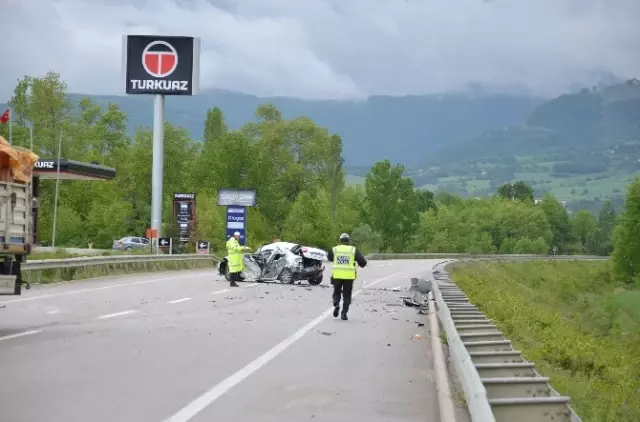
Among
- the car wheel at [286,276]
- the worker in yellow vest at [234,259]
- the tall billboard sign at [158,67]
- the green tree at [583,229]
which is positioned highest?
the tall billboard sign at [158,67]

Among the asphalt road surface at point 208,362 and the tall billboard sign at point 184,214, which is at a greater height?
the tall billboard sign at point 184,214

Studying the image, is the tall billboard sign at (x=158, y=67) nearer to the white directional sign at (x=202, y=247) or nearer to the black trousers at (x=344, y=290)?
the white directional sign at (x=202, y=247)

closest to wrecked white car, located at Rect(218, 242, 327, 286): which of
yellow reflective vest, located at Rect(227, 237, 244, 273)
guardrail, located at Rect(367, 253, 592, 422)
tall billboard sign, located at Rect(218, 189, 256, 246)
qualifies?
yellow reflective vest, located at Rect(227, 237, 244, 273)

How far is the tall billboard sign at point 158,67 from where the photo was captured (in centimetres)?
5391

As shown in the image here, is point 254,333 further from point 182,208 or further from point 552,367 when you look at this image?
point 182,208

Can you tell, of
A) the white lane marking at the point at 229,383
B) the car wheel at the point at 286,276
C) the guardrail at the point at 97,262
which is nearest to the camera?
the white lane marking at the point at 229,383

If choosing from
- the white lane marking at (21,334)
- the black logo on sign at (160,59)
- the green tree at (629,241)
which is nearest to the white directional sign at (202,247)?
the black logo on sign at (160,59)

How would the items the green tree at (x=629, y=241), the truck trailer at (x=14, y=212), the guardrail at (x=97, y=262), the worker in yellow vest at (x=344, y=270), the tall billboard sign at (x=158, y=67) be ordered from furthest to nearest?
1. the green tree at (x=629, y=241)
2. the tall billboard sign at (x=158, y=67)
3. the guardrail at (x=97, y=262)
4. the worker in yellow vest at (x=344, y=270)
5. the truck trailer at (x=14, y=212)

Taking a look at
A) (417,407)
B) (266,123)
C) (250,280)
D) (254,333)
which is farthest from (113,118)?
(417,407)

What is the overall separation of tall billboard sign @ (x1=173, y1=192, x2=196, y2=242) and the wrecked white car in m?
24.2

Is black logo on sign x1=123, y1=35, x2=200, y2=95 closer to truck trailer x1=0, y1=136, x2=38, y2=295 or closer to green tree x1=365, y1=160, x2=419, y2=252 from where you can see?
truck trailer x1=0, y1=136, x2=38, y2=295

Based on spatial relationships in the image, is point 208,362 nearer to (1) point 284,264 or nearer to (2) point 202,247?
(1) point 284,264

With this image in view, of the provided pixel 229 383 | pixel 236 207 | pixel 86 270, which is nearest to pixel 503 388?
pixel 229 383

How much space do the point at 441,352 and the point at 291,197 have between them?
90.3 meters
